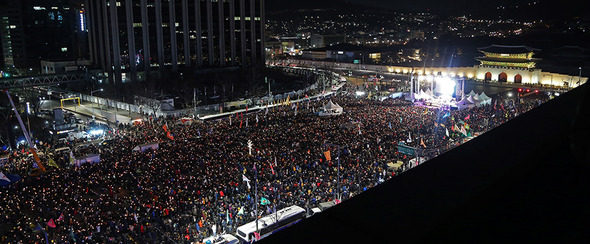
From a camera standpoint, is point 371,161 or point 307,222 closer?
point 307,222

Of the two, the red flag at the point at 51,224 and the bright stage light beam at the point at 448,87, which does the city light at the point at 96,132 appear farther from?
the bright stage light beam at the point at 448,87

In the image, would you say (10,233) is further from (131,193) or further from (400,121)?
(400,121)

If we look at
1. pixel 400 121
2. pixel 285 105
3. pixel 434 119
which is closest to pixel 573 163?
pixel 400 121

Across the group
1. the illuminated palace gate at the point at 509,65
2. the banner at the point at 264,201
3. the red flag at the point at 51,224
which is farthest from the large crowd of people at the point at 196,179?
the illuminated palace gate at the point at 509,65

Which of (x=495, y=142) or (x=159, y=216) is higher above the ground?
(x=495, y=142)

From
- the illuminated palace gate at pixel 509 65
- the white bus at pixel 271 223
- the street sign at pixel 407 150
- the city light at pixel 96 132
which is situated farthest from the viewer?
the illuminated palace gate at pixel 509 65

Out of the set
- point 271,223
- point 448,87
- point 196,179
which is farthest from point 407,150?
point 448,87
